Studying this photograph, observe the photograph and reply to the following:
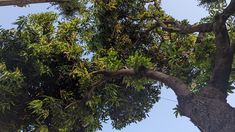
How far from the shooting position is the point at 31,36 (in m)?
11.5

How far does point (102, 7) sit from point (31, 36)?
8.72 ft

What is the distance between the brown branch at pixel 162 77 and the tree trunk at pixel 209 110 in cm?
21

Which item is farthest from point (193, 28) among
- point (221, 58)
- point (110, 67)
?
point (110, 67)

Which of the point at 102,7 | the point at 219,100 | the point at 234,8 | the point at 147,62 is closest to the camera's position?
the point at 219,100

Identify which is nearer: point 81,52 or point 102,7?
point 81,52

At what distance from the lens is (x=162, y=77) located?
9359 mm

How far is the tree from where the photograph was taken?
8.63 metres

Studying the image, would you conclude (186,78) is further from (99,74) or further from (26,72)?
(26,72)

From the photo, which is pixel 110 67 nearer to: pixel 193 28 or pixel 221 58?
pixel 193 28

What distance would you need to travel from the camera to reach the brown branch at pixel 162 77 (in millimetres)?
8569

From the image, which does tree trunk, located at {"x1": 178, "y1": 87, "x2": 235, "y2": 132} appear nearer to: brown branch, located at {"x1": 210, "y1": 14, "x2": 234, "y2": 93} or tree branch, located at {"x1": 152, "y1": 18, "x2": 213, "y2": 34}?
brown branch, located at {"x1": 210, "y1": 14, "x2": 234, "y2": 93}

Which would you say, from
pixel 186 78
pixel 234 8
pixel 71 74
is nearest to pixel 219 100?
pixel 234 8

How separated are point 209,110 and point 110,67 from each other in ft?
11.0

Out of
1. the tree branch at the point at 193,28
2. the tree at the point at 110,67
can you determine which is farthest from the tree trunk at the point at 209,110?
the tree branch at the point at 193,28
